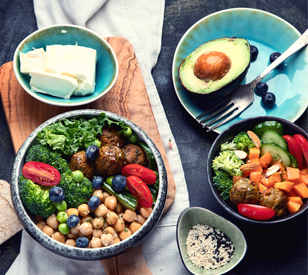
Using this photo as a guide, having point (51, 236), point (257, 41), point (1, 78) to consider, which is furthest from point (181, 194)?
point (1, 78)

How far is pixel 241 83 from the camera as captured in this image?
286cm

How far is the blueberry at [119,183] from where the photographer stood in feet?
6.97

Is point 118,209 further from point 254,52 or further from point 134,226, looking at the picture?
point 254,52

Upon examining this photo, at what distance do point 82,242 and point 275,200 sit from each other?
4.85 feet

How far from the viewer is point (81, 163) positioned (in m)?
2.16

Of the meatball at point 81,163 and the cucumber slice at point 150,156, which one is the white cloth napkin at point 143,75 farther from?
the meatball at point 81,163

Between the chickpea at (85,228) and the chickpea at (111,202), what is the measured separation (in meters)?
0.19

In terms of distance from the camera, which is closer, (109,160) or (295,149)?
(109,160)

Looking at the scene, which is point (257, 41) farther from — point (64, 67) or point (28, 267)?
point (28, 267)

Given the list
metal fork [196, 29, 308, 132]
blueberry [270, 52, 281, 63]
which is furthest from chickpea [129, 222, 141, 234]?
blueberry [270, 52, 281, 63]

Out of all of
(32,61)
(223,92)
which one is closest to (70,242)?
(32,61)

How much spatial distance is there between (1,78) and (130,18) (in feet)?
4.42

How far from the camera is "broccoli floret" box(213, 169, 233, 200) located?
2445mm

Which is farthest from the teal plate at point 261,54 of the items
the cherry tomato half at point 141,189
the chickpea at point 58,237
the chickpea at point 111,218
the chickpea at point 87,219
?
the chickpea at point 58,237
